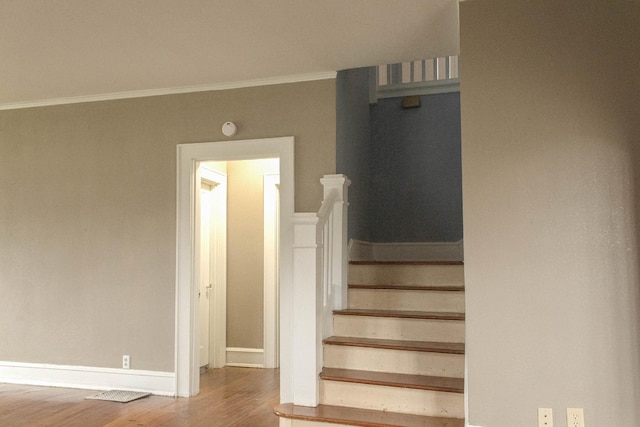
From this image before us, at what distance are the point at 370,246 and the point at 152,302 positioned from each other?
2.08 metres

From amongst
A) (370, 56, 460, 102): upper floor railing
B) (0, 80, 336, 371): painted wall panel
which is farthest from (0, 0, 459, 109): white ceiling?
(370, 56, 460, 102): upper floor railing

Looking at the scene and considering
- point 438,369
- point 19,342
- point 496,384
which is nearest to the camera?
point 496,384

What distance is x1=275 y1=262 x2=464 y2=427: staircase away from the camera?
3.46 metres

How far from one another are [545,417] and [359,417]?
3.35ft

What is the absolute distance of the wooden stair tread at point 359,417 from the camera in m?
3.32

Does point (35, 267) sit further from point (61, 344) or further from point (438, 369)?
point (438, 369)

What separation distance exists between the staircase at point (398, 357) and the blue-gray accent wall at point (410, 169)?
109cm

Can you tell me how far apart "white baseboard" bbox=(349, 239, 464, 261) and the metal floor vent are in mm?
2229

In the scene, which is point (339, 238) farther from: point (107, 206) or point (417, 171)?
point (107, 206)

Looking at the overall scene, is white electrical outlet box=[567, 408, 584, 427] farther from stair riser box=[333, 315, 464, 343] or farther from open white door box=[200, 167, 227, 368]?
open white door box=[200, 167, 227, 368]

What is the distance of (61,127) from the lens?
5.26m

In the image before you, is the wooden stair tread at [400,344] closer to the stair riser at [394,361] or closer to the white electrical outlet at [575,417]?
the stair riser at [394,361]

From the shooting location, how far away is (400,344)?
3.86 metres

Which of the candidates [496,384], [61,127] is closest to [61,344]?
[61,127]
